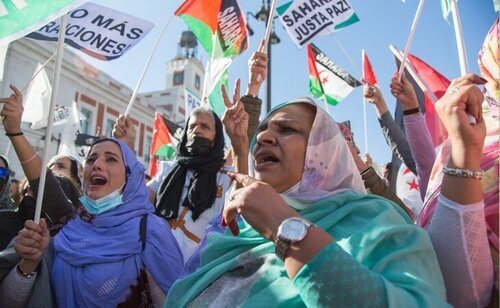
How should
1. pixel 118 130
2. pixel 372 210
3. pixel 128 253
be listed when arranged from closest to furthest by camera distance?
1. pixel 372 210
2. pixel 128 253
3. pixel 118 130

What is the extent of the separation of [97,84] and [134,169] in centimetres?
2689

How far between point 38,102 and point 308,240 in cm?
655

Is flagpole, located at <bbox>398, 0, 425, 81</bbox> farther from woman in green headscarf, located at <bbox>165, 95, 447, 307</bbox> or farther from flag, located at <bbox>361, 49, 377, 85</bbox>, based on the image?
flag, located at <bbox>361, 49, 377, 85</bbox>

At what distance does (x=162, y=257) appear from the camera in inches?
89.7

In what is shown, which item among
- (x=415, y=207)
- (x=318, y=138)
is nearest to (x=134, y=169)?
(x=318, y=138)

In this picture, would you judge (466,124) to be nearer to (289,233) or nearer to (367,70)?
(289,233)

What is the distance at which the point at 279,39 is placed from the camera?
9.98 meters

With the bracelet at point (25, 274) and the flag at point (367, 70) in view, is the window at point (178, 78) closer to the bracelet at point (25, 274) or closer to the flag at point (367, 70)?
the flag at point (367, 70)

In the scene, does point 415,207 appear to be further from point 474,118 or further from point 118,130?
point 474,118

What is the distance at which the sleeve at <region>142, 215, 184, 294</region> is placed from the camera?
225 centimetres

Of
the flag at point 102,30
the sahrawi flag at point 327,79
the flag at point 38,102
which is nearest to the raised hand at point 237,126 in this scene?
the flag at point 102,30

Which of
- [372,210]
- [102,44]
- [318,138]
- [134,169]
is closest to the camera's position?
[372,210]

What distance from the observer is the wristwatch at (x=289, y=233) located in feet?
3.65

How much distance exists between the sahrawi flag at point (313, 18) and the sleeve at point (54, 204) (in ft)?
11.7
